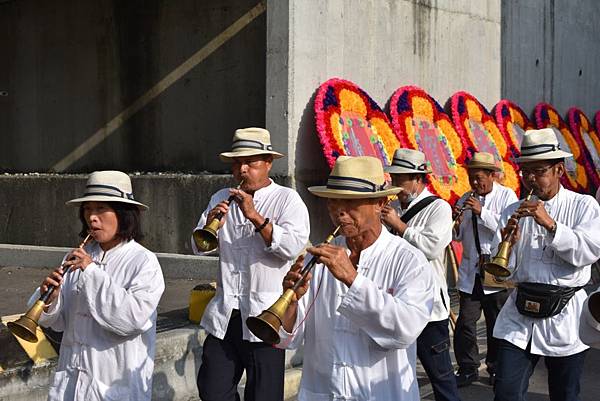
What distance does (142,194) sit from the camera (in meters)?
11.0

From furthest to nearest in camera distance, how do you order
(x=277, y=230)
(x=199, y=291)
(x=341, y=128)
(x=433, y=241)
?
(x=341, y=128)
(x=199, y=291)
(x=433, y=241)
(x=277, y=230)

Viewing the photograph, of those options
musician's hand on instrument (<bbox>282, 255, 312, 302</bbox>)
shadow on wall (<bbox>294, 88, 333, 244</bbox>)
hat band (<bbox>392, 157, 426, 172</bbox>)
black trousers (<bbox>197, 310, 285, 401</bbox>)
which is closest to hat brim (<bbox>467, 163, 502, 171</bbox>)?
hat band (<bbox>392, 157, 426, 172</bbox>)

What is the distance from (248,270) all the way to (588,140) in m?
13.0

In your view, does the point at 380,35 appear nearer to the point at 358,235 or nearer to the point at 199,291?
the point at 199,291

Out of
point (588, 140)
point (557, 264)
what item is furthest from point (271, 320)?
point (588, 140)

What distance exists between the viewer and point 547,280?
17.5 ft

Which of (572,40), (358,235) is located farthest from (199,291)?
(572,40)

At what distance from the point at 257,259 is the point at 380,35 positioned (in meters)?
6.67

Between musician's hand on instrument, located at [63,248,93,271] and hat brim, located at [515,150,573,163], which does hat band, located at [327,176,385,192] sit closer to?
musician's hand on instrument, located at [63,248,93,271]

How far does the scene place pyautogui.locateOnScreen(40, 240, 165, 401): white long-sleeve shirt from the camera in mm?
4062

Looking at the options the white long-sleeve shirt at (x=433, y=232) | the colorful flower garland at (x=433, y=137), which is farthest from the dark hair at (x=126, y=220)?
the colorful flower garland at (x=433, y=137)

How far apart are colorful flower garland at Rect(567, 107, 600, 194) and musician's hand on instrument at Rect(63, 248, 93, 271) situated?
44.1 ft

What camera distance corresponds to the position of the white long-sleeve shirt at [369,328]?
11.7ft

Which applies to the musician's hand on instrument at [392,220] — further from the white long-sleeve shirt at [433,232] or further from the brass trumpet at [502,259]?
the brass trumpet at [502,259]
